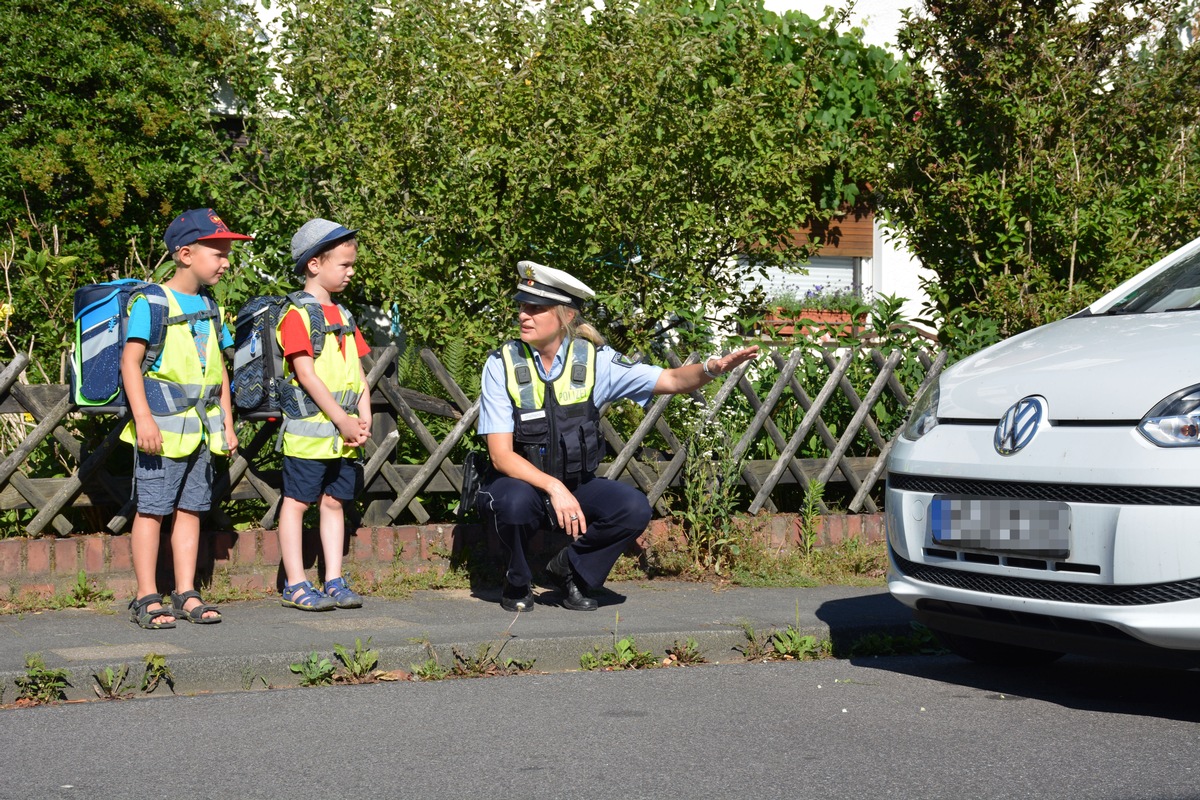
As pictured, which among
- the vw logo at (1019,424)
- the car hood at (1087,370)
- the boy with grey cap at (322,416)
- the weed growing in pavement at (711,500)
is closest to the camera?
the car hood at (1087,370)

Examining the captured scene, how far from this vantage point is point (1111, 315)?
5.11 m

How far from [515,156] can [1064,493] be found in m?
3.76

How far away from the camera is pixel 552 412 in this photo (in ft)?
19.9

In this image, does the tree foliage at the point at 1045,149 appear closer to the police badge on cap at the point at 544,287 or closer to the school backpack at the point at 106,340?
the police badge on cap at the point at 544,287

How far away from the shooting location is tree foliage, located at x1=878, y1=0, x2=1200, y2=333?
27.7 ft

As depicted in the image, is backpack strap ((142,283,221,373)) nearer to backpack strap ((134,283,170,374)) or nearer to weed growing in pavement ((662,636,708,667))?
backpack strap ((134,283,170,374))

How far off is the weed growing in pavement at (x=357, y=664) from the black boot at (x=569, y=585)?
129cm

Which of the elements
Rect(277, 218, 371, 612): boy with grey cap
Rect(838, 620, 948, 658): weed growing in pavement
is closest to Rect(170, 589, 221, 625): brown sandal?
Rect(277, 218, 371, 612): boy with grey cap

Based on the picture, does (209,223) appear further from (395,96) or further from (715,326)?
(715,326)

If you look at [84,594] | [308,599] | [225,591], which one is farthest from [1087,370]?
[84,594]

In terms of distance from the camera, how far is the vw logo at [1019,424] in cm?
442

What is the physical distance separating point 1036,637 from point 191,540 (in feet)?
10.9

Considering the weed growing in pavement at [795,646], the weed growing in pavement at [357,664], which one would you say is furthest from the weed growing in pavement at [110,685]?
the weed growing in pavement at [795,646]

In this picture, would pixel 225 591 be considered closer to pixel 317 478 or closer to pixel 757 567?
pixel 317 478
